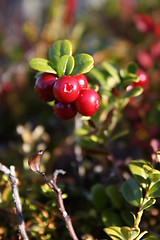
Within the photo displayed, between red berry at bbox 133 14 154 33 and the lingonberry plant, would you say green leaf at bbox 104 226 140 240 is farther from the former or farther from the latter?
red berry at bbox 133 14 154 33

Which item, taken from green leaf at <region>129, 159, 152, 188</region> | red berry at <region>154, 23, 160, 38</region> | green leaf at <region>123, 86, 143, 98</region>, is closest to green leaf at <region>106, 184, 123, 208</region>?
green leaf at <region>129, 159, 152, 188</region>

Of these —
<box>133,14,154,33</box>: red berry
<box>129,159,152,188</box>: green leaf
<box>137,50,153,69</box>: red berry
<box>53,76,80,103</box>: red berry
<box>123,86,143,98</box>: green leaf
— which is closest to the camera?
<box>53,76,80,103</box>: red berry

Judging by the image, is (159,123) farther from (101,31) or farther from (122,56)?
(101,31)

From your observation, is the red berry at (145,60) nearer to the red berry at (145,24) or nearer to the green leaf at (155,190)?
the red berry at (145,24)

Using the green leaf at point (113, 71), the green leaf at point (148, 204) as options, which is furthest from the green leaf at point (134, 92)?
the green leaf at point (148, 204)

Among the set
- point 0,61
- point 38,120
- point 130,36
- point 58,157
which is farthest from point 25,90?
point 130,36

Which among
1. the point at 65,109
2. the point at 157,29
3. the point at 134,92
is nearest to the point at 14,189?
the point at 65,109

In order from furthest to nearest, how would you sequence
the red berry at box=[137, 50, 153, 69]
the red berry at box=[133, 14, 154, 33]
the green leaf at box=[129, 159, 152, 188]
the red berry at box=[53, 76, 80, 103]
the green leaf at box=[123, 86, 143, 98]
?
the red berry at box=[133, 14, 154, 33] → the red berry at box=[137, 50, 153, 69] → the green leaf at box=[123, 86, 143, 98] → the green leaf at box=[129, 159, 152, 188] → the red berry at box=[53, 76, 80, 103]
